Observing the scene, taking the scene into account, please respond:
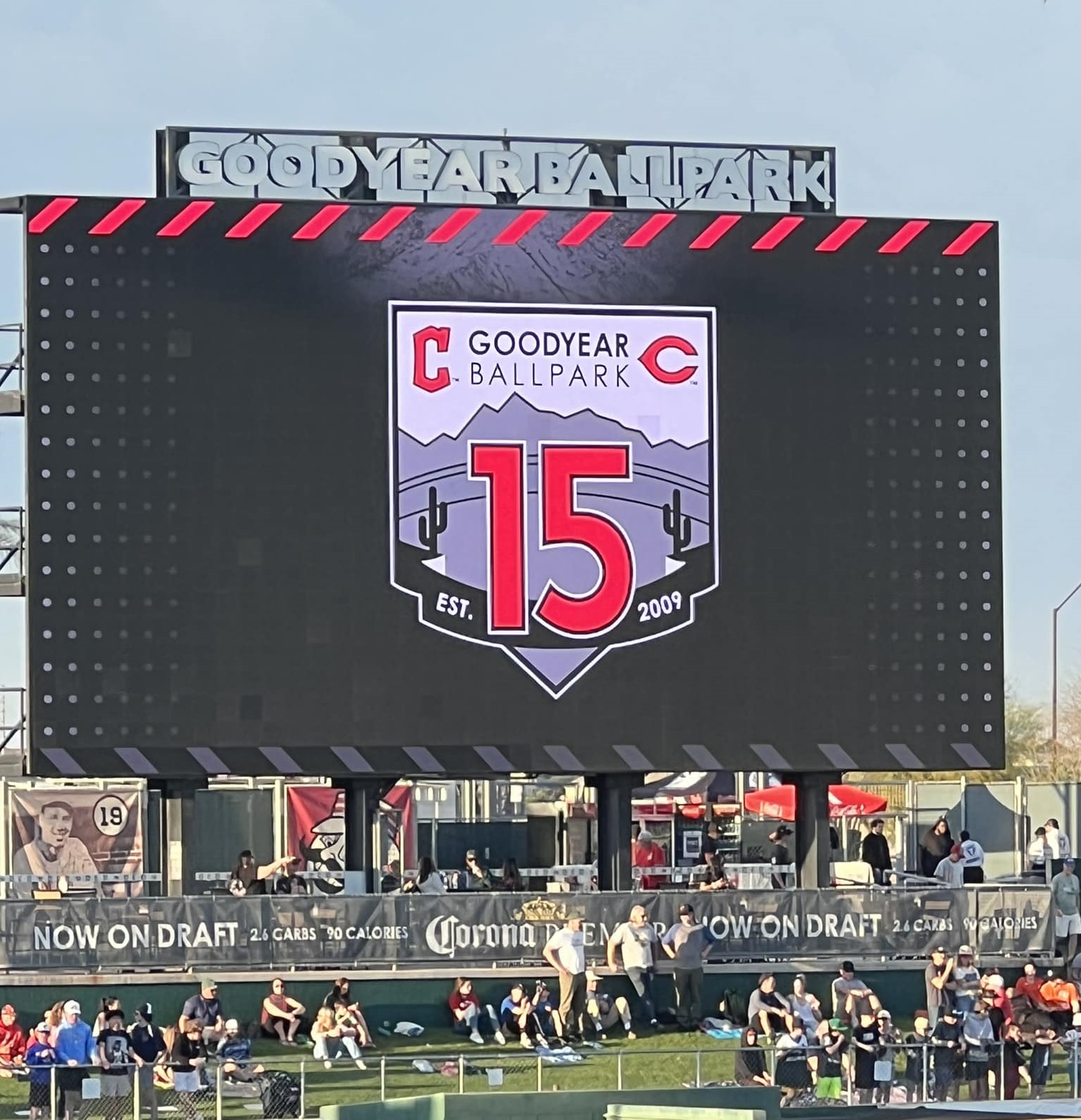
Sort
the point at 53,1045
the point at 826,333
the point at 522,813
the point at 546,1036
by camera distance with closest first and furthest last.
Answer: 1. the point at 53,1045
2. the point at 546,1036
3. the point at 826,333
4. the point at 522,813

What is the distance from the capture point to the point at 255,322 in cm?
2769

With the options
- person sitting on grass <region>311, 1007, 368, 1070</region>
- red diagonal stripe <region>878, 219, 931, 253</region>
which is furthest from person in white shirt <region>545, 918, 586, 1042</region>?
red diagonal stripe <region>878, 219, 931, 253</region>

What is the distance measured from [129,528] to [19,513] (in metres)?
1.28

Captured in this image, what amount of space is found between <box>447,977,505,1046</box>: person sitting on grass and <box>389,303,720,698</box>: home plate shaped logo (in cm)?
328

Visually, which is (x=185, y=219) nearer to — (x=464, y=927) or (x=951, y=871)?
(x=464, y=927)

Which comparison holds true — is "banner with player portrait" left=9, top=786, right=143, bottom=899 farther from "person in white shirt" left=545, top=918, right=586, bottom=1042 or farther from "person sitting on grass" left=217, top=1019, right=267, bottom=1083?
"person sitting on grass" left=217, top=1019, right=267, bottom=1083

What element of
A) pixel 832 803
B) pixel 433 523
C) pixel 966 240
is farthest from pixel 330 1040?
pixel 832 803

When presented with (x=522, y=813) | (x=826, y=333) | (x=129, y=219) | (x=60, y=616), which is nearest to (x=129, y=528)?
(x=60, y=616)

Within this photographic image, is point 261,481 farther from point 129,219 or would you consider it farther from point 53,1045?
point 53,1045

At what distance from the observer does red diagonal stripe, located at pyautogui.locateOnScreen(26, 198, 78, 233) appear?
89.6 feet

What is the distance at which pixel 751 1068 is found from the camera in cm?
2264

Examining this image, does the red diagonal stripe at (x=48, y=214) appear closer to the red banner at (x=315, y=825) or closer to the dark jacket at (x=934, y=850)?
the dark jacket at (x=934, y=850)

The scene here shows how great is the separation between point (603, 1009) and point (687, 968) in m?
0.96

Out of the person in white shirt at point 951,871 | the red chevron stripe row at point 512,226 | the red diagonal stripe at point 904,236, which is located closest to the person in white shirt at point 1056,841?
the person in white shirt at point 951,871
